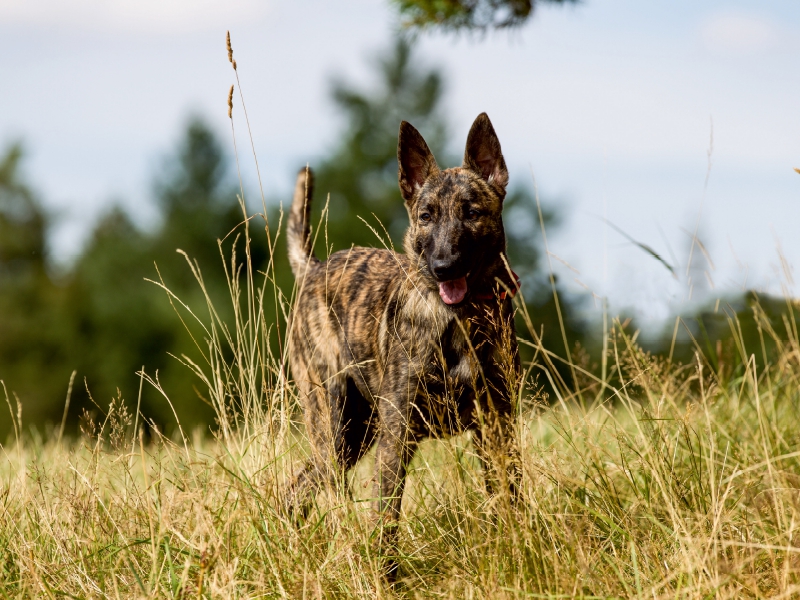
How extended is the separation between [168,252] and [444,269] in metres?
30.2

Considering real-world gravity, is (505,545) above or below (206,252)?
above

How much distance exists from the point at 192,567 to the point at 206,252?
29980mm

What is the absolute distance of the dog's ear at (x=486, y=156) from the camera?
3.98 meters

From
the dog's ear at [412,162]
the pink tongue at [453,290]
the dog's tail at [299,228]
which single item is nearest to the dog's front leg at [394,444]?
the pink tongue at [453,290]

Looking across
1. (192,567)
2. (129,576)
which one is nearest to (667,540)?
(192,567)

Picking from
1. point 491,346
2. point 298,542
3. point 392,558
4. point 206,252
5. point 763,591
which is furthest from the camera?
point 206,252

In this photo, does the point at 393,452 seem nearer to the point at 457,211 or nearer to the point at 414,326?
the point at 414,326

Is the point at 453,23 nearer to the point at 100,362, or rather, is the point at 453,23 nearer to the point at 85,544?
the point at 85,544

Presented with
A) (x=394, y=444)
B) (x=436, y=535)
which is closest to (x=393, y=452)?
(x=394, y=444)

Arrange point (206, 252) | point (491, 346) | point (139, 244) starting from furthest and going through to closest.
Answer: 1. point (139, 244)
2. point (206, 252)
3. point (491, 346)

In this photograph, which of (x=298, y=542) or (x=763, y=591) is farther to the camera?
(x=298, y=542)

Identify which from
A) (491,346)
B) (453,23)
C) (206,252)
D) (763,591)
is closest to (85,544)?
(491,346)

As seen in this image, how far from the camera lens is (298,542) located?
2662mm

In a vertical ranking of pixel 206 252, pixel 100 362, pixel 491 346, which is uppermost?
pixel 491 346
